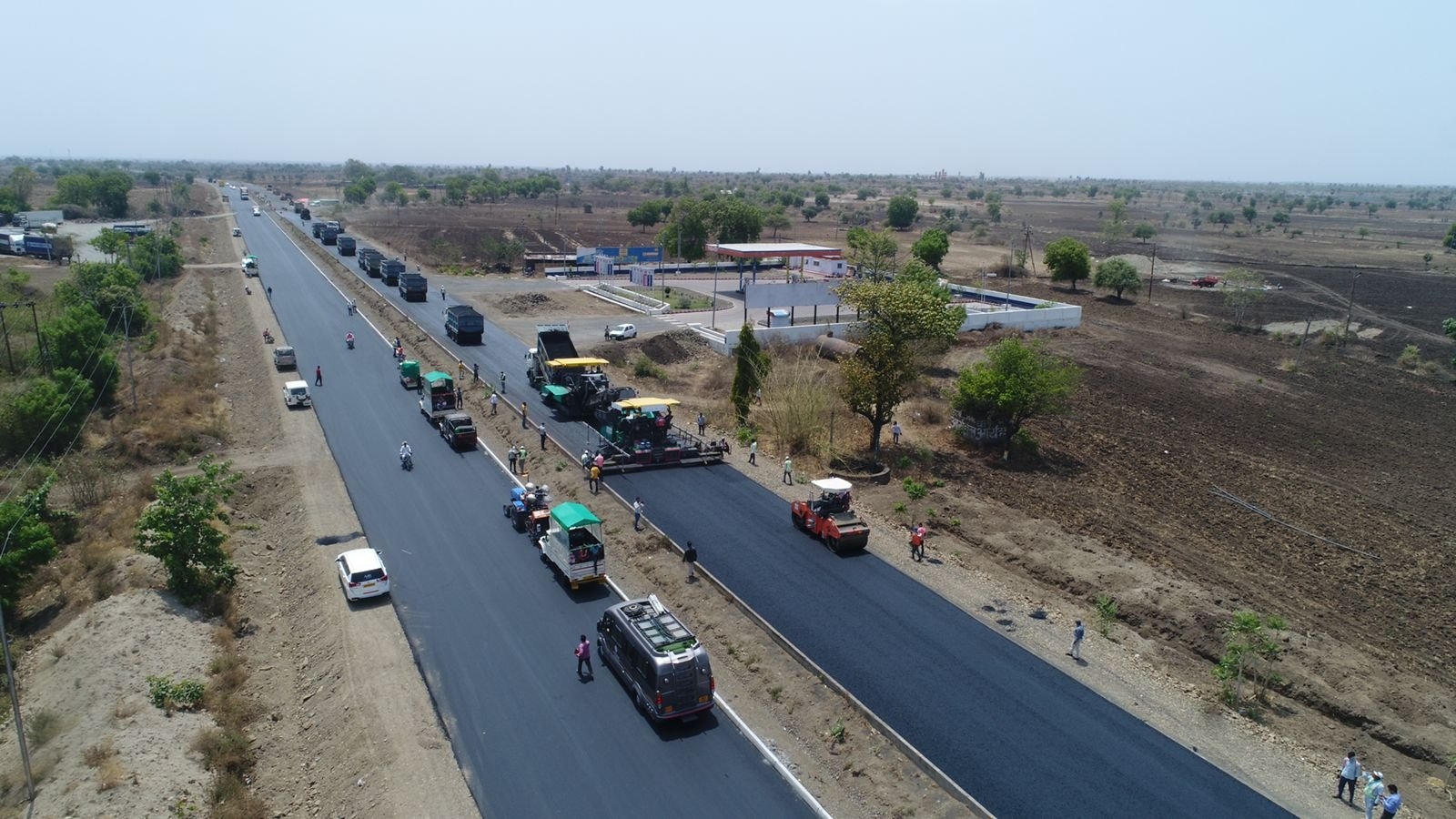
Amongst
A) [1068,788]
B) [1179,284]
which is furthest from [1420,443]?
[1179,284]

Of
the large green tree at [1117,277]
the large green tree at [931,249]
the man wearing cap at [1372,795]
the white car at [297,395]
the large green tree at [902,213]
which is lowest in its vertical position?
the man wearing cap at [1372,795]

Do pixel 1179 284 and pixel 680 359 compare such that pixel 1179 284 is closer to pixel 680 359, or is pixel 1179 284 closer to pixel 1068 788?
pixel 680 359

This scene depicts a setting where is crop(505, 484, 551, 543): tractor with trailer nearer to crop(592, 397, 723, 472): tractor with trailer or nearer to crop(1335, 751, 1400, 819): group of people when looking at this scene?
crop(592, 397, 723, 472): tractor with trailer

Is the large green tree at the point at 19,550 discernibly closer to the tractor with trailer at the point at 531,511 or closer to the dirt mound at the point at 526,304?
the tractor with trailer at the point at 531,511

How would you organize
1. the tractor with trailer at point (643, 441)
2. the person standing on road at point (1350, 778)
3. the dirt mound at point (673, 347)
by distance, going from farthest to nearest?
the dirt mound at point (673, 347)
the tractor with trailer at point (643, 441)
the person standing on road at point (1350, 778)

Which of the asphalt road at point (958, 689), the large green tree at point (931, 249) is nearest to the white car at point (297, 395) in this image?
the asphalt road at point (958, 689)

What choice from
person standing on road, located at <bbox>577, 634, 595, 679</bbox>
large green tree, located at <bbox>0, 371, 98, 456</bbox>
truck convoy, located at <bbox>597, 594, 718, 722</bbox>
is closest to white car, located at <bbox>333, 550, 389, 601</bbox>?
person standing on road, located at <bbox>577, 634, 595, 679</bbox>
